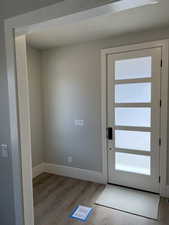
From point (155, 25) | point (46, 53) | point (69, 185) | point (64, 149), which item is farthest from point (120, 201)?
point (46, 53)

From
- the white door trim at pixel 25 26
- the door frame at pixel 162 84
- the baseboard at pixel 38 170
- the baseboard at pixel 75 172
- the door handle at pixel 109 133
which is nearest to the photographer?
the white door trim at pixel 25 26

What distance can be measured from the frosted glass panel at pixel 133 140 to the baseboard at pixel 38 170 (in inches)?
69.9

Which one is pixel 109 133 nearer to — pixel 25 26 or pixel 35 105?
pixel 35 105

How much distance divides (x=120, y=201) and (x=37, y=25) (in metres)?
2.56

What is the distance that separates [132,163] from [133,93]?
1.22 meters

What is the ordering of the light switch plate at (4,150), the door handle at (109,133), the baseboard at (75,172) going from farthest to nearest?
the baseboard at (75,172) → the door handle at (109,133) → the light switch plate at (4,150)

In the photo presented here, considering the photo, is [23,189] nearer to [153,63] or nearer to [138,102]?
[138,102]

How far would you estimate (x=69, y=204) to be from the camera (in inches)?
95.2

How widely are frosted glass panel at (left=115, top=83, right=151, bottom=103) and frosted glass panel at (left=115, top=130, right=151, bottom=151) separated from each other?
1.80ft

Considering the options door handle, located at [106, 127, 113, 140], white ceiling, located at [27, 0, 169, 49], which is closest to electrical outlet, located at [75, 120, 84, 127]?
door handle, located at [106, 127, 113, 140]

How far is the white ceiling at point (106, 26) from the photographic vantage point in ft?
6.43

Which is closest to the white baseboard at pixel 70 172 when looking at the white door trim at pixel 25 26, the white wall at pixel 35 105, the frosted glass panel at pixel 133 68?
the white wall at pixel 35 105

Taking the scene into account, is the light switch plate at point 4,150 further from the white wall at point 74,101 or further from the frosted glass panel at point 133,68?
the frosted glass panel at point 133,68

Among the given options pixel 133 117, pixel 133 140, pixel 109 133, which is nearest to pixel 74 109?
pixel 109 133
